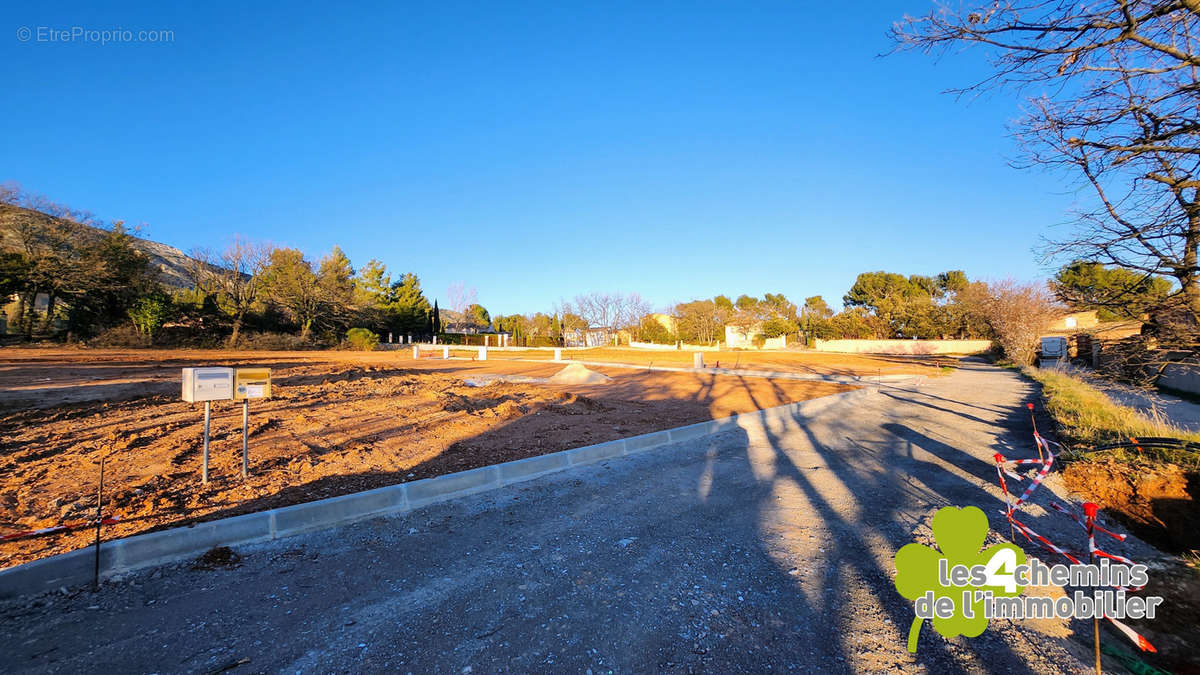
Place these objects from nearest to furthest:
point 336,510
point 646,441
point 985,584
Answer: point 985,584, point 336,510, point 646,441

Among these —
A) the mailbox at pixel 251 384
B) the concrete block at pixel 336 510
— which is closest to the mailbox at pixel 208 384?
the mailbox at pixel 251 384

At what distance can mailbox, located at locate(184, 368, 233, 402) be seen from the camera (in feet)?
14.8

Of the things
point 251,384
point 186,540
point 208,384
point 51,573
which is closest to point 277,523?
point 186,540

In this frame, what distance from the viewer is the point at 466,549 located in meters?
3.79

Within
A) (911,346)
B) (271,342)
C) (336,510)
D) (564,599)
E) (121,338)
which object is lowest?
(564,599)

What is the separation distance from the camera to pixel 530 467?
233 inches

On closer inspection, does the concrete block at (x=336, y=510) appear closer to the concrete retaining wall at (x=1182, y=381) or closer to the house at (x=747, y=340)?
the concrete retaining wall at (x=1182, y=381)

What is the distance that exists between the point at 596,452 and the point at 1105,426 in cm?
805

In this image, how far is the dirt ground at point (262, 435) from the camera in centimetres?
448

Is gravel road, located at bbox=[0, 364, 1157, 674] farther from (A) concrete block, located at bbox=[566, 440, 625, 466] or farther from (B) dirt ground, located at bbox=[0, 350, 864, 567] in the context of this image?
(B) dirt ground, located at bbox=[0, 350, 864, 567]

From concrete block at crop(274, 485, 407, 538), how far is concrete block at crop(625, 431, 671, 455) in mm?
3505

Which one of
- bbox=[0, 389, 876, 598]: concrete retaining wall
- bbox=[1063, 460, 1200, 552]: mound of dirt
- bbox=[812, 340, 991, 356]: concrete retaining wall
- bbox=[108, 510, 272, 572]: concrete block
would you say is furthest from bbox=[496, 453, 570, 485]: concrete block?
bbox=[812, 340, 991, 356]: concrete retaining wall

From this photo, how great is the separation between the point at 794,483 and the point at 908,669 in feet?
11.3

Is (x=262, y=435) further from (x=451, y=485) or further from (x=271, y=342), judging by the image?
(x=271, y=342)
